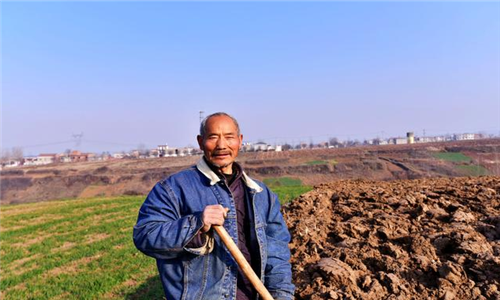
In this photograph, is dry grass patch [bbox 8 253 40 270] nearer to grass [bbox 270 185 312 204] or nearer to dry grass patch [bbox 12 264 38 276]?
dry grass patch [bbox 12 264 38 276]

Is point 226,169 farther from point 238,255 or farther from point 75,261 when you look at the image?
point 75,261

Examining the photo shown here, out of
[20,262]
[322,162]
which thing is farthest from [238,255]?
[322,162]

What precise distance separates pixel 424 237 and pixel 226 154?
2.88m

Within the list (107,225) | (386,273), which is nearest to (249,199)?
(386,273)

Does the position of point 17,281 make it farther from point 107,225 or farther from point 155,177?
point 155,177

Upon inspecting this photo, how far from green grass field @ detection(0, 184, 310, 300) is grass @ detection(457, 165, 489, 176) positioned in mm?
23736

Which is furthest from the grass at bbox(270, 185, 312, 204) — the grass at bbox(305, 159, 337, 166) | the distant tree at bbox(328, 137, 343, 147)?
the distant tree at bbox(328, 137, 343, 147)

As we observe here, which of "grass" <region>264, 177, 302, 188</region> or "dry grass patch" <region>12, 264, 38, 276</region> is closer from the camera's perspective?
"dry grass patch" <region>12, 264, 38, 276</region>

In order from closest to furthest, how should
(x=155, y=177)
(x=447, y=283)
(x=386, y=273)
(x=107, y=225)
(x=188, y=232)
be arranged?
(x=188, y=232)
(x=447, y=283)
(x=386, y=273)
(x=107, y=225)
(x=155, y=177)

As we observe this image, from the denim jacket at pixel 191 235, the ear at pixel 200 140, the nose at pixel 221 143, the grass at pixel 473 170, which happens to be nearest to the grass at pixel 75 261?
the denim jacket at pixel 191 235

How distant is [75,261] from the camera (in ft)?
29.5

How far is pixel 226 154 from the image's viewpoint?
2.05m

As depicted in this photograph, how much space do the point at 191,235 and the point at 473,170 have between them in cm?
3036

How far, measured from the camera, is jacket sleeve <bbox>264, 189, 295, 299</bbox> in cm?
216
